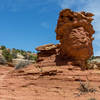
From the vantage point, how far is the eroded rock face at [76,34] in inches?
381

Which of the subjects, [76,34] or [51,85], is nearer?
[51,85]

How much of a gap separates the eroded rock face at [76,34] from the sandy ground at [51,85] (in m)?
1.13

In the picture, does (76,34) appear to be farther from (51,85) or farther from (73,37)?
(51,85)

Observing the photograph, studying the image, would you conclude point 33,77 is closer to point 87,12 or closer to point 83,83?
point 83,83

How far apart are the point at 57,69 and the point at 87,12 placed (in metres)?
4.28

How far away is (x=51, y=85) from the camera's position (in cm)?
823

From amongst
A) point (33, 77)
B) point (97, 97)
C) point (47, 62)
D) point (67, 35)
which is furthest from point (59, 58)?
point (97, 97)

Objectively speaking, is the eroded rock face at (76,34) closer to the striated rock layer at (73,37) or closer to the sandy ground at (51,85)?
the striated rock layer at (73,37)

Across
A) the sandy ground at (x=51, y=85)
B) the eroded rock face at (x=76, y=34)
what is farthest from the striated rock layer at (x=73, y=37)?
the sandy ground at (x=51, y=85)

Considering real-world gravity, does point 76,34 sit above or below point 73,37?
above

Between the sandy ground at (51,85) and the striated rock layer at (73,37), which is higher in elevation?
the striated rock layer at (73,37)

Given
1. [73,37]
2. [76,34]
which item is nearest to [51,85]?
[73,37]

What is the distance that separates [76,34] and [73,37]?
258 millimetres

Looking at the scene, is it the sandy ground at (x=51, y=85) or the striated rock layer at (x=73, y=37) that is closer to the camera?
the sandy ground at (x=51, y=85)
